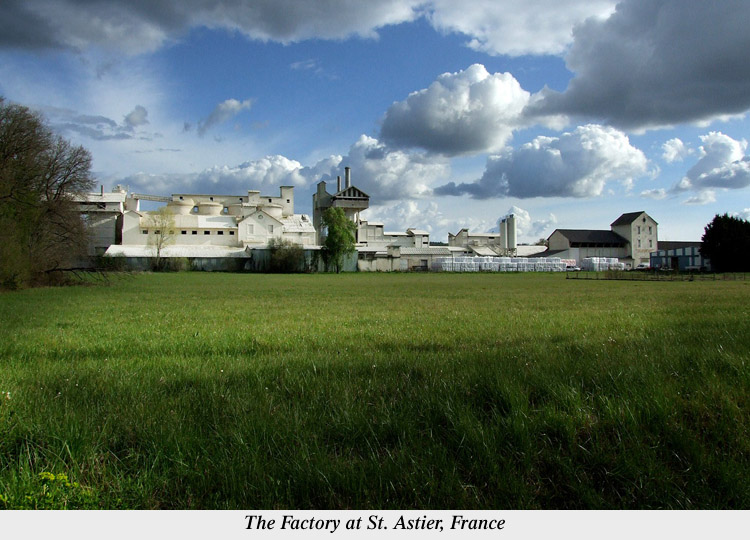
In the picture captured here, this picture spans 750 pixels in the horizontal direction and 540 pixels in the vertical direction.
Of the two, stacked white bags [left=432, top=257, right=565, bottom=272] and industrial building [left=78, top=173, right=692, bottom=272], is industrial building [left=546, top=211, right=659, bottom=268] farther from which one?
stacked white bags [left=432, top=257, right=565, bottom=272]

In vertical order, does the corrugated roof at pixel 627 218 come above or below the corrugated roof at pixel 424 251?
above

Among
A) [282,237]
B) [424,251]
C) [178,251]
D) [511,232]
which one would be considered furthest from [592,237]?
[178,251]

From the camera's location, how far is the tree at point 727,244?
66.6 meters

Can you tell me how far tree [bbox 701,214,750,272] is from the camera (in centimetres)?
6656

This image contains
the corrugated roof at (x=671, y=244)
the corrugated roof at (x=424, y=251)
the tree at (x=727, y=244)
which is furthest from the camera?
the corrugated roof at (x=671, y=244)

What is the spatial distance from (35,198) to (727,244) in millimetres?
80881

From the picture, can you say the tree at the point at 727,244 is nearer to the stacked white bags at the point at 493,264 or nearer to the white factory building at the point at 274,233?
the stacked white bags at the point at 493,264

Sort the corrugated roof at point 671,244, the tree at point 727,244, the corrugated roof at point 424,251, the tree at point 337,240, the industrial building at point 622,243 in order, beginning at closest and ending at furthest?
the tree at point 727,244, the tree at point 337,240, the corrugated roof at point 424,251, the industrial building at point 622,243, the corrugated roof at point 671,244

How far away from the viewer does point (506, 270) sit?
8050 centimetres

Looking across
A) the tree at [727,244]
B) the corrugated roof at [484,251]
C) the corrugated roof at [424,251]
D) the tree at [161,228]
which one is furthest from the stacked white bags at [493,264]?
the tree at [161,228]

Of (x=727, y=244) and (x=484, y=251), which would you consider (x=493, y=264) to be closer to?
(x=484, y=251)

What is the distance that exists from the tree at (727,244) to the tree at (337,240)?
52860mm

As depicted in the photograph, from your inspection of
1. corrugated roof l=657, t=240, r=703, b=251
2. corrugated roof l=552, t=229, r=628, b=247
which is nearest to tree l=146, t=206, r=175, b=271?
corrugated roof l=552, t=229, r=628, b=247

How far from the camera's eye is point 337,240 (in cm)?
6869
